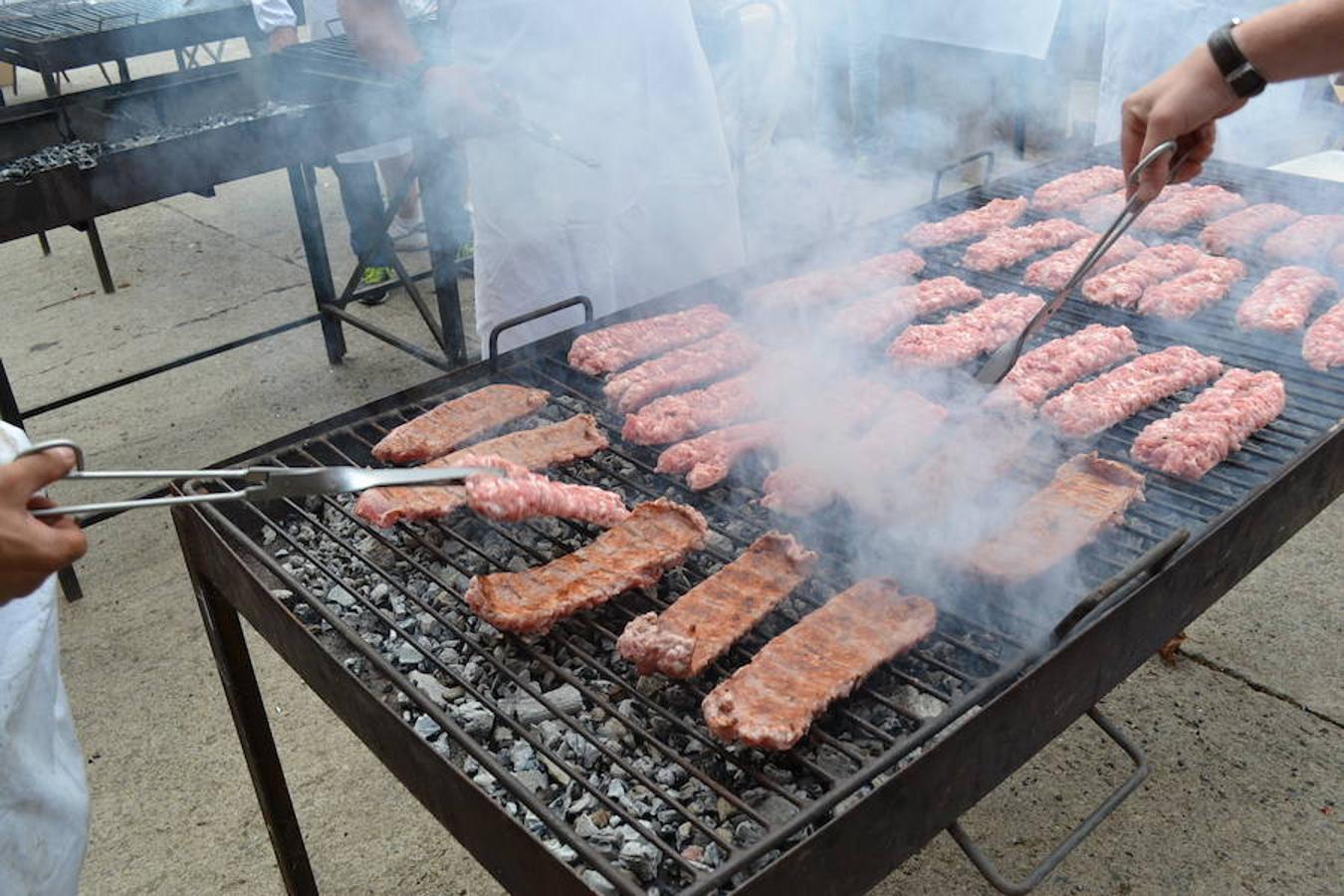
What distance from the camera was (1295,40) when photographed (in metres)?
2.30

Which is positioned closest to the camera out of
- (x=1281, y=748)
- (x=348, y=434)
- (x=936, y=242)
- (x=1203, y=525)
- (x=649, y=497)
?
(x=1203, y=525)

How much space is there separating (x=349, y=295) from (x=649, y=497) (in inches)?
153

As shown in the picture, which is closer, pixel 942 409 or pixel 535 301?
pixel 942 409

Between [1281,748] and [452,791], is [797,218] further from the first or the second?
[452,791]

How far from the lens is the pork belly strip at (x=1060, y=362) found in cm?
322

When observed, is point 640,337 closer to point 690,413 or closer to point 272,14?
point 690,413

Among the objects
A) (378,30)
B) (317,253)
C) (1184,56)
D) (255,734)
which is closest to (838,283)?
(378,30)

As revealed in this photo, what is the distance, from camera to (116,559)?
15.9 ft

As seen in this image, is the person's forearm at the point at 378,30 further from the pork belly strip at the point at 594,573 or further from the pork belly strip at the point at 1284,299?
the pork belly strip at the point at 1284,299

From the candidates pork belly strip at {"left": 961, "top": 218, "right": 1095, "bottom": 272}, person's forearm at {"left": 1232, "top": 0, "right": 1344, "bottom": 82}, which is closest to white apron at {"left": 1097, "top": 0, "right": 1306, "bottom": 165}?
pork belly strip at {"left": 961, "top": 218, "right": 1095, "bottom": 272}

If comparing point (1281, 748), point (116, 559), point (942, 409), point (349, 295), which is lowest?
point (1281, 748)

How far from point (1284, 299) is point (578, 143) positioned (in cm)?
282

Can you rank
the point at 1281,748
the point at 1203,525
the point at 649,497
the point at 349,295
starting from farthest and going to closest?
the point at 349,295, the point at 1281,748, the point at 649,497, the point at 1203,525

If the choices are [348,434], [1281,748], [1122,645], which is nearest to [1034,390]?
[1122,645]
